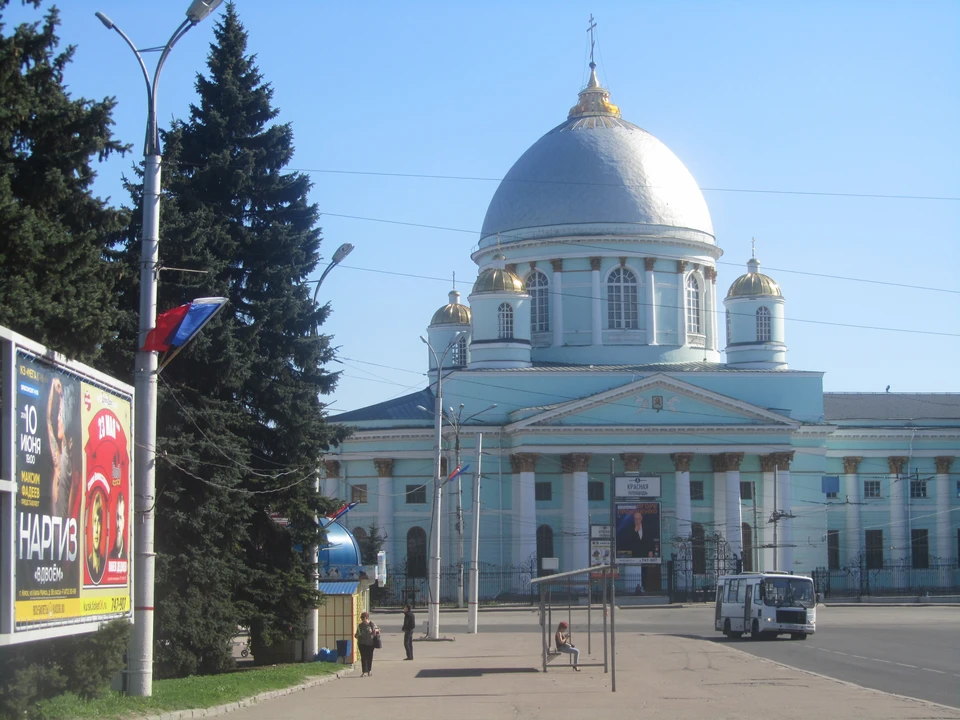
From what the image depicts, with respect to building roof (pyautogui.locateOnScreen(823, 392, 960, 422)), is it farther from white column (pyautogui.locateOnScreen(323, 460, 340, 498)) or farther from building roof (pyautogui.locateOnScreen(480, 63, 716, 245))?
white column (pyautogui.locateOnScreen(323, 460, 340, 498))

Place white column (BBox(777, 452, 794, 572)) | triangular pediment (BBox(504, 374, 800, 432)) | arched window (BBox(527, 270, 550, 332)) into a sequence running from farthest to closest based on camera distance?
arched window (BBox(527, 270, 550, 332)) → white column (BBox(777, 452, 794, 572)) → triangular pediment (BBox(504, 374, 800, 432))

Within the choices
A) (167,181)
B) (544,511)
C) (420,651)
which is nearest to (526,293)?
(544,511)

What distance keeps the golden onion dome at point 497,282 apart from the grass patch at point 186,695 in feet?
148

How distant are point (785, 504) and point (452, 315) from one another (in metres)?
22.2

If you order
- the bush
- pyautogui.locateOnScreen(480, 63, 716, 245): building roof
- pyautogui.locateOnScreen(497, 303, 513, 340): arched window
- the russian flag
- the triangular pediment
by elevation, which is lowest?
the bush

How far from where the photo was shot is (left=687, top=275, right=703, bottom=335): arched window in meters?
79.9

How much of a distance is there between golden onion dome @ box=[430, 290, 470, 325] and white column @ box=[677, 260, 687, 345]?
1236 centimetres

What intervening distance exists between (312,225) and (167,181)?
5.60 m

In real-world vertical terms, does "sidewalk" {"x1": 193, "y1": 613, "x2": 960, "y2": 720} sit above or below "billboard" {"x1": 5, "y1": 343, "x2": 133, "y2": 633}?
below

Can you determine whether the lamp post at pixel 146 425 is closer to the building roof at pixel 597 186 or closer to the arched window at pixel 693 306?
the building roof at pixel 597 186

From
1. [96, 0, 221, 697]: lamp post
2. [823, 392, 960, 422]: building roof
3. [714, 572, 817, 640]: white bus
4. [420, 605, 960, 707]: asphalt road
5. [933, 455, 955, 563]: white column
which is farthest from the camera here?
[823, 392, 960, 422]: building roof

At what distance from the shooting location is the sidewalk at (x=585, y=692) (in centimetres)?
2128

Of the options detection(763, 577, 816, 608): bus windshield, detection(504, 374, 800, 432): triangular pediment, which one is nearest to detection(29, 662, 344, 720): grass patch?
detection(763, 577, 816, 608): bus windshield

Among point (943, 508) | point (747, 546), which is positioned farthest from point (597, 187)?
point (943, 508)
